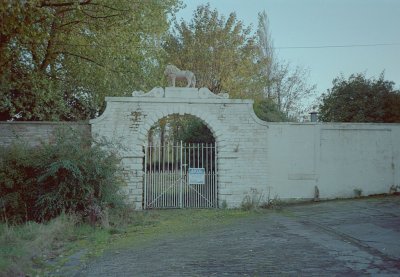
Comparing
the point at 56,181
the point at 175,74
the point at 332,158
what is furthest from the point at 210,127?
the point at 56,181

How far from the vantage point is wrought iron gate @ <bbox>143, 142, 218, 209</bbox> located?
1359 centimetres

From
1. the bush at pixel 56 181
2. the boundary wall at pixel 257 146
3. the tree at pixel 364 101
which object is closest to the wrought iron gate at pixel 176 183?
the boundary wall at pixel 257 146

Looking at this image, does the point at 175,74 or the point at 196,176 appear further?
the point at 175,74

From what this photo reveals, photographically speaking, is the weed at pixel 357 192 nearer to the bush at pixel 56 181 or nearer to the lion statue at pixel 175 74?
the lion statue at pixel 175 74

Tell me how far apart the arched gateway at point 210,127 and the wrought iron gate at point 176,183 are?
0.66 ft

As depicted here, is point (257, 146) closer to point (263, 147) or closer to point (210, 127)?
point (263, 147)

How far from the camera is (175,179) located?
13586mm

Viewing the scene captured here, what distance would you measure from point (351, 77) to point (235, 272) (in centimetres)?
1852

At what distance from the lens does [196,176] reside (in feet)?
45.0

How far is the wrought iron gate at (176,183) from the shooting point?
13586 millimetres

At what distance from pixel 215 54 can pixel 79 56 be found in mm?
9607

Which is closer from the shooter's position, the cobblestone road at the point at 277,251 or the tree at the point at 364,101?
the cobblestone road at the point at 277,251

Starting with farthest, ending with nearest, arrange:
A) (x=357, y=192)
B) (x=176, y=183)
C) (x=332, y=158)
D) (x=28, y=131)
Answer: (x=357, y=192), (x=332, y=158), (x=176, y=183), (x=28, y=131)

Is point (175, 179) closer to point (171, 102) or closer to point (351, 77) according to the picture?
point (171, 102)
